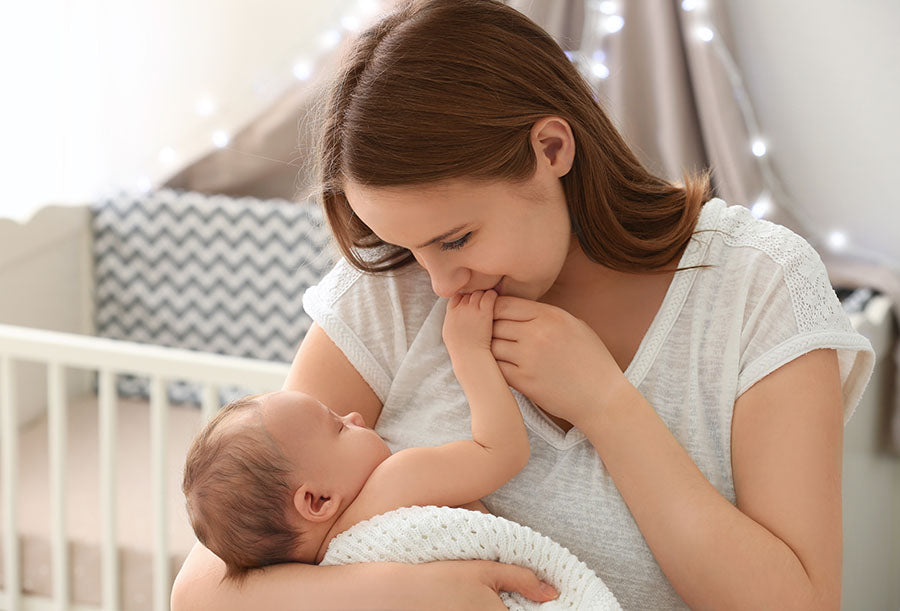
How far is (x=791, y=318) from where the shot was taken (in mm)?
998

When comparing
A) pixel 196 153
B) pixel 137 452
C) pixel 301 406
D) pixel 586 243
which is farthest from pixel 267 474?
pixel 196 153

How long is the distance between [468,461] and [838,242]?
4.78 feet

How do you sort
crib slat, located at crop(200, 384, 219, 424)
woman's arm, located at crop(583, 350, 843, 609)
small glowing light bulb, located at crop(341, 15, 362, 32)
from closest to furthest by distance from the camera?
1. woman's arm, located at crop(583, 350, 843, 609)
2. crib slat, located at crop(200, 384, 219, 424)
3. small glowing light bulb, located at crop(341, 15, 362, 32)

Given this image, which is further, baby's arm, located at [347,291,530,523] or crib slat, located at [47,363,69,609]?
crib slat, located at [47,363,69,609]

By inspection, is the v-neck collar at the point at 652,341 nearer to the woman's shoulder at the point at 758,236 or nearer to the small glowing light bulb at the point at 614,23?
the woman's shoulder at the point at 758,236

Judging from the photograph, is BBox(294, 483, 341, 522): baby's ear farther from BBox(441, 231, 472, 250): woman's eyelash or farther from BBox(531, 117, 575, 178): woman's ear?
BBox(531, 117, 575, 178): woman's ear

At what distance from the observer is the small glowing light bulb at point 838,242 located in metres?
2.19

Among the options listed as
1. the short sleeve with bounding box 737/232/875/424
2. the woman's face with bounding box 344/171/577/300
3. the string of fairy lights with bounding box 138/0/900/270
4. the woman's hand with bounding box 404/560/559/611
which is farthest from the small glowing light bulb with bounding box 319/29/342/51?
the woman's hand with bounding box 404/560/559/611

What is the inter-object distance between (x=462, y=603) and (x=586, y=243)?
1.36ft

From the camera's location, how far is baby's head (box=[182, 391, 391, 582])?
1.02m

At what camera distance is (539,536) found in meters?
1.00

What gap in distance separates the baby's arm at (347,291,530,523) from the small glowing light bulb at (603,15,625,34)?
1.33 meters

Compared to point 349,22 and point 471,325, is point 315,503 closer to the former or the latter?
point 471,325

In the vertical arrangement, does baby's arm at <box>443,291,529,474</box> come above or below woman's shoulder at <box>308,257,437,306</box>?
below
